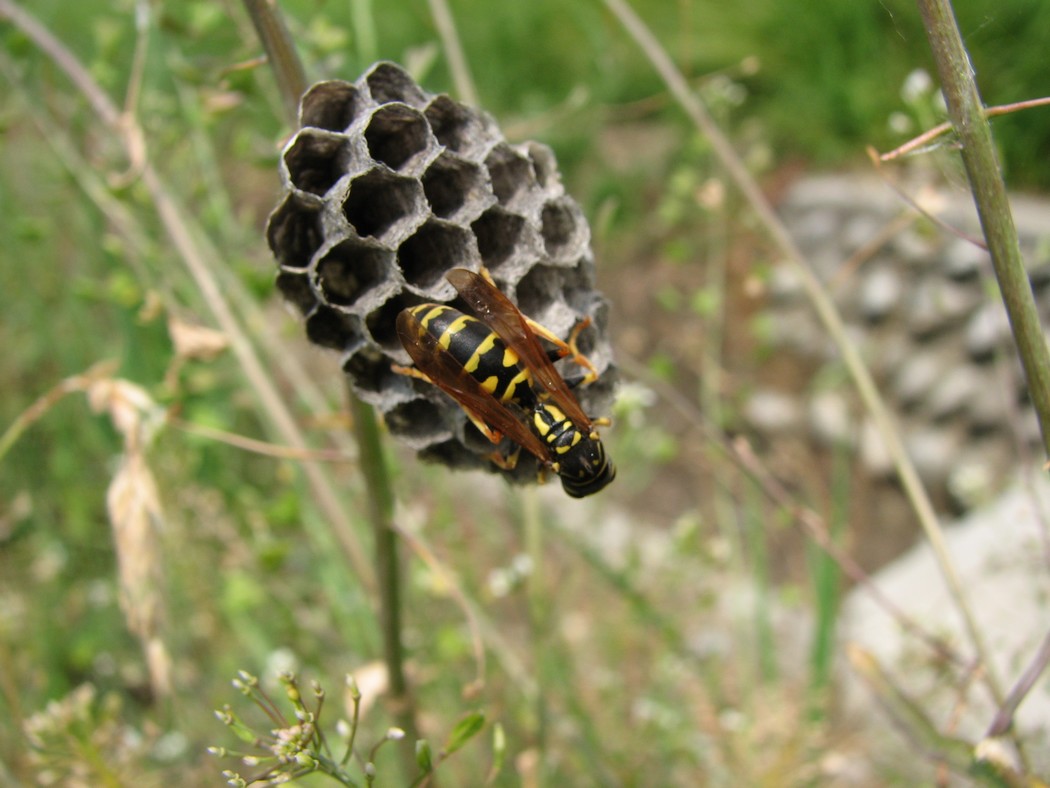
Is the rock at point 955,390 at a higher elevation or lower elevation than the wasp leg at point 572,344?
higher

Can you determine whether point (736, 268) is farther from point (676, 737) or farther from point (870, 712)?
point (676, 737)

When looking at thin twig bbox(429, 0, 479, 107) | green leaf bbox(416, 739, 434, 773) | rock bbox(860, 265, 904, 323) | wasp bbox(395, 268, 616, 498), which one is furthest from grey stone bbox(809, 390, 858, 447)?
green leaf bbox(416, 739, 434, 773)

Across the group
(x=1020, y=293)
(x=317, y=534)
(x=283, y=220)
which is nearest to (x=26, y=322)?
(x=317, y=534)

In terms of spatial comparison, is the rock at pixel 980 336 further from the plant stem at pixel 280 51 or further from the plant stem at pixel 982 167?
the plant stem at pixel 280 51

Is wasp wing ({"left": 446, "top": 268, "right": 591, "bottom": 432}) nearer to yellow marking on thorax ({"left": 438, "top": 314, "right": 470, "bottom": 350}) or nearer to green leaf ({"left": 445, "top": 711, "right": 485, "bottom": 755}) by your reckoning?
yellow marking on thorax ({"left": 438, "top": 314, "right": 470, "bottom": 350})

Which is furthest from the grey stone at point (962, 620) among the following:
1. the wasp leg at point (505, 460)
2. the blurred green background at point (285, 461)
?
the wasp leg at point (505, 460)

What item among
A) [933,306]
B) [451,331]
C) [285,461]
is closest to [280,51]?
[451,331]
